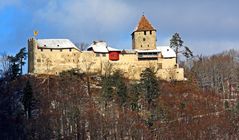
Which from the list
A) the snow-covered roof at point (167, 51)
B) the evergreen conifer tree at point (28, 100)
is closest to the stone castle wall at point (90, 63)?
the snow-covered roof at point (167, 51)

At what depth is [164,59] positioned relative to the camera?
3455 inches

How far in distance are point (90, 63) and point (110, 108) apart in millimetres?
12064

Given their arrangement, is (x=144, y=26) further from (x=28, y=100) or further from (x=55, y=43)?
(x=28, y=100)

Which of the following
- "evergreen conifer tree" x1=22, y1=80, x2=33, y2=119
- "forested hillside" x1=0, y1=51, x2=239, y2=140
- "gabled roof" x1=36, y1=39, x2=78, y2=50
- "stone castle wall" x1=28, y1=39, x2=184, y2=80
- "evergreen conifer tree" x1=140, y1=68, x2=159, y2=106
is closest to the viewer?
"forested hillside" x1=0, y1=51, x2=239, y2=140

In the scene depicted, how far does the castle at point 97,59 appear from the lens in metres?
84.7

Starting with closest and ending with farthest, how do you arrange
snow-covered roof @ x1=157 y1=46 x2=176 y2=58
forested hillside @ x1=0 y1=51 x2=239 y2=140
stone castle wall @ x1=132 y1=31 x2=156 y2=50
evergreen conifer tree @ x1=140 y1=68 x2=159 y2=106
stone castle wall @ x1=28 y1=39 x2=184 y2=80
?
forested hillside @ x1=0 y1=51 x2=239 y2=140 < evergreen conifer tree @ x1=140 y1=68 x2=159 y2=106 < stone castle wall @ x1=28 y1=39 x2=184 y2=80 < snow-covered roof @ x1=157 y1=46 x2=176 y2=58 < stone castle wall @ x1=132 y1=31 x2=156 y2=50

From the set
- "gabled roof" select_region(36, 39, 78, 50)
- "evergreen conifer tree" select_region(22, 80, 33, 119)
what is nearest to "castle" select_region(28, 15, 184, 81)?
"gabled roof" select_region(36, 39, 78, 50)

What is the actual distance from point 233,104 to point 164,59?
12698mm

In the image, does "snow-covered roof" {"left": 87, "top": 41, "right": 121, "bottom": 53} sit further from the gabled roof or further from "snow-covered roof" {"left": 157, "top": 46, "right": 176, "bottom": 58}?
"snow-covered roof" {"left": 157, "top": 46, "right": 176, "bottom": 58}

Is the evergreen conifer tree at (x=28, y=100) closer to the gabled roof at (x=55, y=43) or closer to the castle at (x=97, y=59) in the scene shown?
the castle at (x=97, y=59)

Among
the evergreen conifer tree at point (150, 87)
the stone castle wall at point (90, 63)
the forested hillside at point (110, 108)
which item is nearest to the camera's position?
the forested hillside at point (110, 108)

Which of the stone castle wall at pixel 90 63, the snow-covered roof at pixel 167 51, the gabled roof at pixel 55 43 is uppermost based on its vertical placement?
the gabled roof at pixel 55 43

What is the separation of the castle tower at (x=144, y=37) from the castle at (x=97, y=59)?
181 centimetres

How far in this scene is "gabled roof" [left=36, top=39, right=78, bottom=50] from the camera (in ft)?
281
